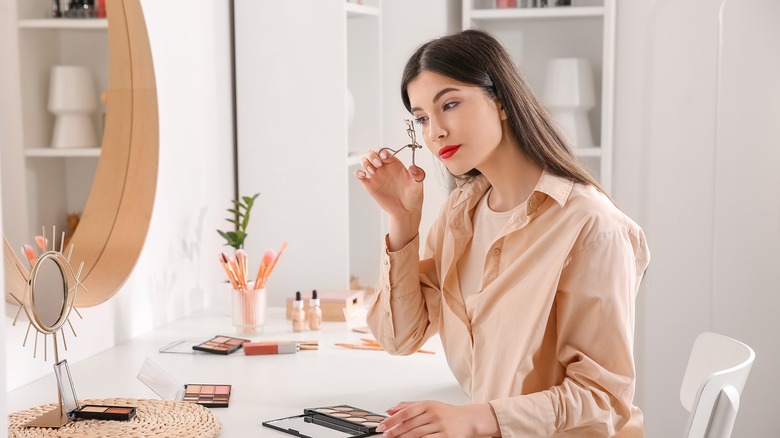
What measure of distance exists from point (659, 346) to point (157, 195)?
164 centimetres

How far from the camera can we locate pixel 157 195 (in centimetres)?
219

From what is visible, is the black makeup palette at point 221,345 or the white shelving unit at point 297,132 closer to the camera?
the black makeup palette at point 221,345

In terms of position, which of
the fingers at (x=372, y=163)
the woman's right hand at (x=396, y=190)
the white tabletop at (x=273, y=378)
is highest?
the fingers at (x=372, y=163)

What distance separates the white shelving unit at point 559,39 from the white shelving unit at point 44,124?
1.39 metres

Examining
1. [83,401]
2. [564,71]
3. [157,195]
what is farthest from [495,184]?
[564,71]

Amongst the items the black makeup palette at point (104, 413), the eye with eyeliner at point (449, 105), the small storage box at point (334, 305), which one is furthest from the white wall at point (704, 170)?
the black makeup palette at point (104, 413)

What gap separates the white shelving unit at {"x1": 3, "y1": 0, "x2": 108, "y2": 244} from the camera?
65.0 inches

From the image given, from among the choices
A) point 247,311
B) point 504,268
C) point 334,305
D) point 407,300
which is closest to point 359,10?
point 334,305

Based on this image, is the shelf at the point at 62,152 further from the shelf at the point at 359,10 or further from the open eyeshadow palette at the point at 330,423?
the shelf at the point at 359,10

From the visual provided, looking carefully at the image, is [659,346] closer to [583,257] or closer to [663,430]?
[663,430]

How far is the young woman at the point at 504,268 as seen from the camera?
1306mm

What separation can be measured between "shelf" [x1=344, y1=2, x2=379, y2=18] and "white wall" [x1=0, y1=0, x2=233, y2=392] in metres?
0.36

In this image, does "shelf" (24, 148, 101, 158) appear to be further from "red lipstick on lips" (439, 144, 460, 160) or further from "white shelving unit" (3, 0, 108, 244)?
"red lipstick on lips" (439, 144, 460, 160)

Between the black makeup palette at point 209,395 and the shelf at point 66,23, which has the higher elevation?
the shelf at point 66,23
